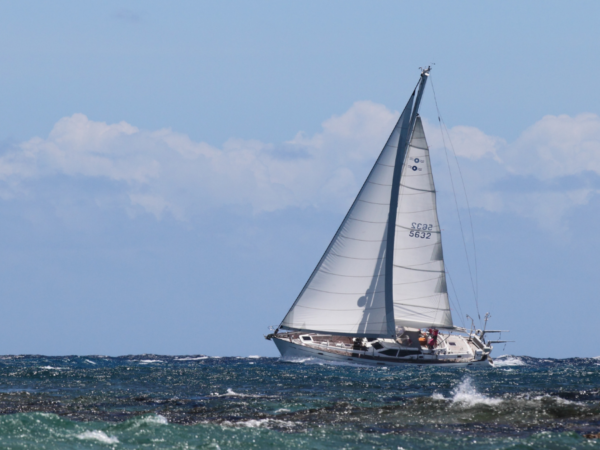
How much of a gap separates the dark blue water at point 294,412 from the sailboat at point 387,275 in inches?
608

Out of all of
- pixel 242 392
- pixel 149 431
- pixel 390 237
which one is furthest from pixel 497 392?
pixel 390 237

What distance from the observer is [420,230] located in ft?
191

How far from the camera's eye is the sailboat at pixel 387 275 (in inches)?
2258

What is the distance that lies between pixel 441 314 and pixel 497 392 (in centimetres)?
2536

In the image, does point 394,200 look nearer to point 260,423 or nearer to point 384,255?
point 384,255

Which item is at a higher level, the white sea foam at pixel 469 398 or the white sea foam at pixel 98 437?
the white sea foam at pixel 469 398

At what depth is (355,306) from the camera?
5828 cm

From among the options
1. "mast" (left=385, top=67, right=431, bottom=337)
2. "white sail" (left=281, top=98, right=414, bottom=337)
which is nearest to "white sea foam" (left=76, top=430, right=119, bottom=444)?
"white sail" (left=281, top=98, right=414, bottom=337)

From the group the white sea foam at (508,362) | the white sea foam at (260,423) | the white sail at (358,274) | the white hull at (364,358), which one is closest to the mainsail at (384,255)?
the white sail at (358,274)

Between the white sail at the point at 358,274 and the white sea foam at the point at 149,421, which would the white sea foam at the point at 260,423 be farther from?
the white sail at the point at 358,274

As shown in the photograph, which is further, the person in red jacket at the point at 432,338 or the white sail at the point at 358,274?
the person in red jacket at the point at 432,338

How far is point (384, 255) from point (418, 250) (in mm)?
2411

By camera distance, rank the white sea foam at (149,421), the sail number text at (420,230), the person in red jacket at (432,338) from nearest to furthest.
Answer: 1. the white sea foam at (149,421)
2. the sail number text at (420,230)
3. the person in red jacket at (432,338)

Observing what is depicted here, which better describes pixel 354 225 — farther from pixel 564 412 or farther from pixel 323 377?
pixel 564 412
